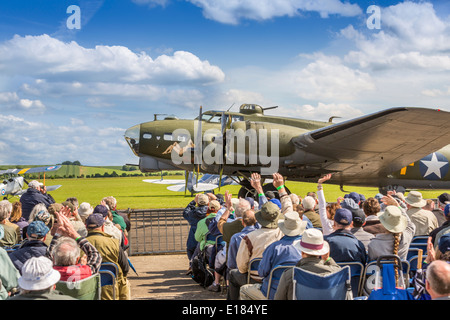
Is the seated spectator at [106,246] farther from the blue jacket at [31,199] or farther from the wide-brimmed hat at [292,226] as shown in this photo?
the blue jacket at [31,199]

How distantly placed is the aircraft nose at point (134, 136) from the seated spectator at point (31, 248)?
40.2 ft

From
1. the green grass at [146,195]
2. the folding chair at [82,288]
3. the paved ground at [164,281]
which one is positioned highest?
the folding chair at [82,288]

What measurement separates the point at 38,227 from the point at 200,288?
12.5 feet

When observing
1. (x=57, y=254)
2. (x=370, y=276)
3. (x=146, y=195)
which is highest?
(x=57, y=254)

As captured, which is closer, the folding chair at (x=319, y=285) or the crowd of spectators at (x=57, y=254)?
the crowd of spectators at (x=57, y=254)

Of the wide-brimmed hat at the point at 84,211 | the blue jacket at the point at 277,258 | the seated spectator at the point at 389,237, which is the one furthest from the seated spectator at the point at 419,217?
the wide-brimmed hat at the point at 84,211

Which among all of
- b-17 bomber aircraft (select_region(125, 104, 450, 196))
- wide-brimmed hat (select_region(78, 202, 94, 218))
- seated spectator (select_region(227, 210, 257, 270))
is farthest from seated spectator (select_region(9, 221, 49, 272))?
b-17 bomber aircraft (select_region(125, 104, 450, 196))

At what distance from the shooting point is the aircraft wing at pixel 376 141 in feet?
44.0

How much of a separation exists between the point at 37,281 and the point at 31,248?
217cm

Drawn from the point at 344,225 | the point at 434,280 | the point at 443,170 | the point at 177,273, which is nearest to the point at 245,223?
the point at 344,225

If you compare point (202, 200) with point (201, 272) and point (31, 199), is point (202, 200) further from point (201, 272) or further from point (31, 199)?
point (31, 199)

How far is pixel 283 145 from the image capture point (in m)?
16.5

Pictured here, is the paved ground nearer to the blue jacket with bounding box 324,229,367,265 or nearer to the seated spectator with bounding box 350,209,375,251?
the seated spectator with bounding box 350,209,375,251

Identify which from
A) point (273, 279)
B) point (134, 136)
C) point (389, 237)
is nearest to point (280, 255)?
point (273, 279)
